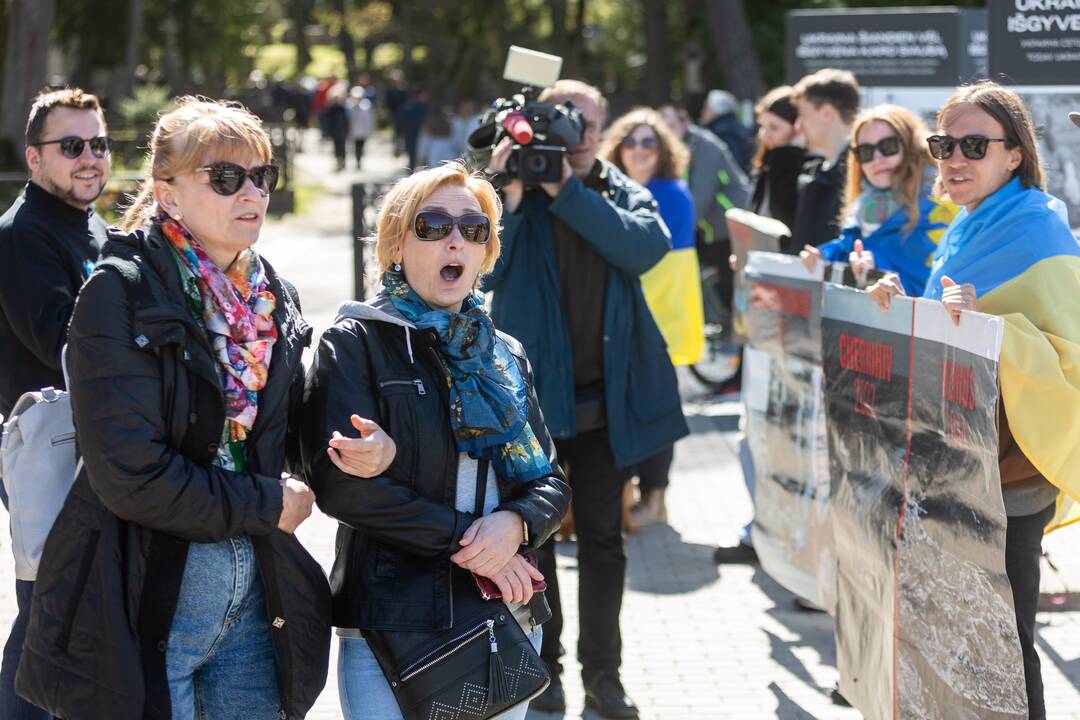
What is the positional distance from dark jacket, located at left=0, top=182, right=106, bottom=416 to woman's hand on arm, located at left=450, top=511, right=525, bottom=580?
1.50 m

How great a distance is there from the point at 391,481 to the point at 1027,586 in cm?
193

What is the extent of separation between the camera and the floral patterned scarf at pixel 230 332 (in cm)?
302

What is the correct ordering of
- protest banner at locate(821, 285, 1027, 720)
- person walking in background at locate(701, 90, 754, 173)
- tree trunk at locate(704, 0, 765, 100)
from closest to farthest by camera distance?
protest banner at locate(821, 285, 1027, 720), person walking in background at locate(701, 90, 754, 173), tree trunk at locate(704, 0, 765, 100)

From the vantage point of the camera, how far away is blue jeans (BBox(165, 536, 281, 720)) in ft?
9.87

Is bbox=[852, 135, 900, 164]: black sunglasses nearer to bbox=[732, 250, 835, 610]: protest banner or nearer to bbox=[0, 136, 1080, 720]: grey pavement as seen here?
bbox=[732, 250, 835, 610]: protest banner

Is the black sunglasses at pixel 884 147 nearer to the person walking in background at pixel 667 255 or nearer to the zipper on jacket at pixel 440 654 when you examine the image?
the person walking in background at pixel 667 255

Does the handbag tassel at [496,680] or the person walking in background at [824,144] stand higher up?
the person walking in background at [824,144]

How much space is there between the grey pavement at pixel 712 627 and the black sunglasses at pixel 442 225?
7.72ft

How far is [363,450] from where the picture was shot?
9.86 feet

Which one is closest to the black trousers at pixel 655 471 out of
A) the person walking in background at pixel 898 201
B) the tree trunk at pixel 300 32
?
the person walking in background at pixel 898 201

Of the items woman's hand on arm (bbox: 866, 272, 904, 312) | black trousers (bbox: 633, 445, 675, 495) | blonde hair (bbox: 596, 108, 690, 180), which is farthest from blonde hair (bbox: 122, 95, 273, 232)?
black trousers (bbox: 633, 445, 675, 495)

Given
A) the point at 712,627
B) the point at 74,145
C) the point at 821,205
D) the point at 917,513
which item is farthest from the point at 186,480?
the point at 821,205

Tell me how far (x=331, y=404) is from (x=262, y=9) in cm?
5826

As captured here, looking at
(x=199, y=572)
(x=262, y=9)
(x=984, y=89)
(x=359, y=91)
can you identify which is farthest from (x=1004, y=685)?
(x=262, y=9)
